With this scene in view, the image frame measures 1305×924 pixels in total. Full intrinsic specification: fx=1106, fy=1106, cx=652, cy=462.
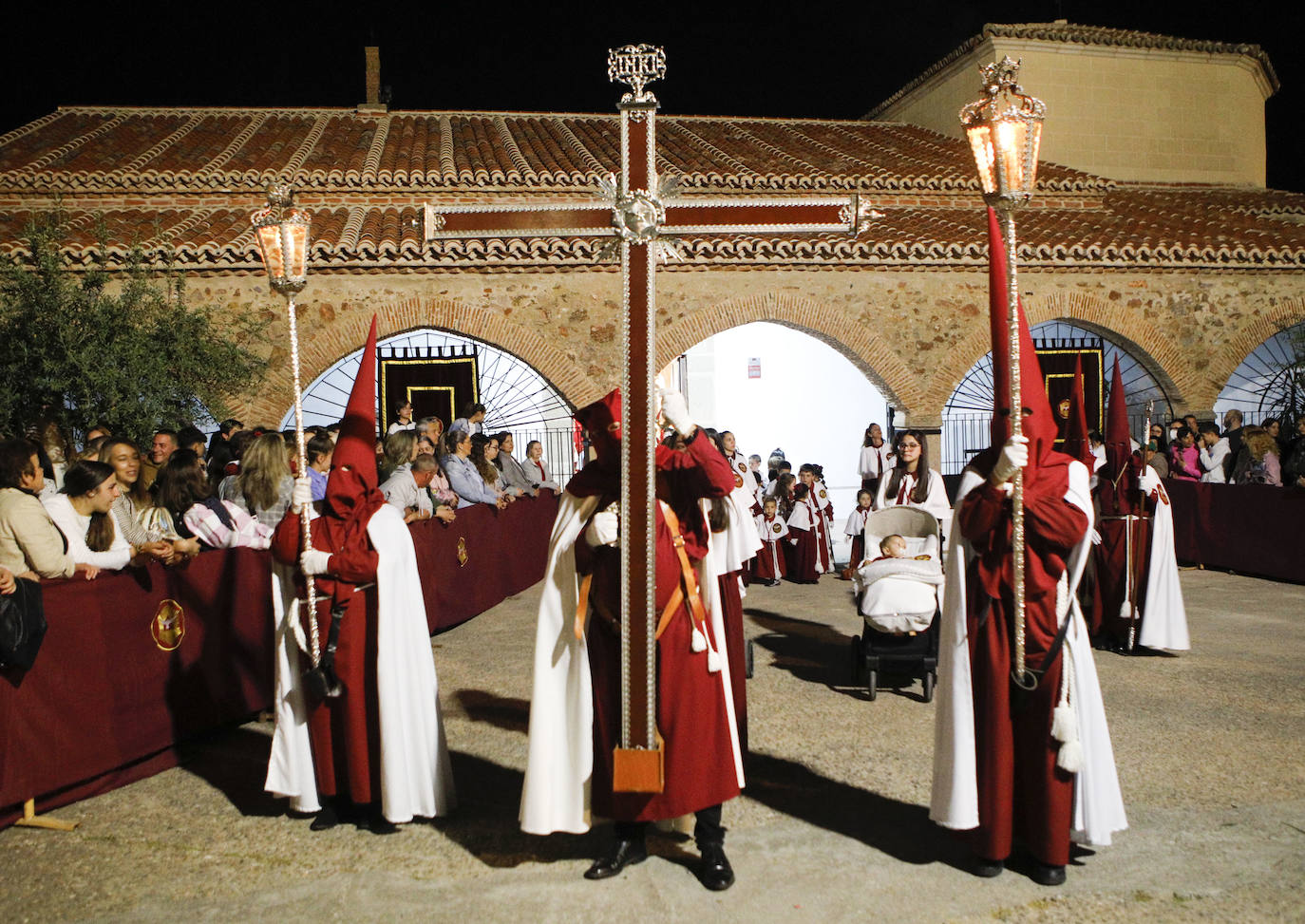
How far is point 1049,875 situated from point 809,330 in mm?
12339

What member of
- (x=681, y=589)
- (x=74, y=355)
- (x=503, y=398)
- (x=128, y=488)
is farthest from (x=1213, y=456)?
(x=74, y=355)

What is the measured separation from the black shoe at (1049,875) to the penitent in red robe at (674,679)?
1.19 m

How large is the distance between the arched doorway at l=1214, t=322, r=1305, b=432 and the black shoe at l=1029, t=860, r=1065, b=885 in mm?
14848

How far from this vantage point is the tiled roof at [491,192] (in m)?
15.1

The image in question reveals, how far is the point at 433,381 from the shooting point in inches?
625

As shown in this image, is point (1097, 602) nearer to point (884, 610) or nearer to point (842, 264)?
point (884, 610)

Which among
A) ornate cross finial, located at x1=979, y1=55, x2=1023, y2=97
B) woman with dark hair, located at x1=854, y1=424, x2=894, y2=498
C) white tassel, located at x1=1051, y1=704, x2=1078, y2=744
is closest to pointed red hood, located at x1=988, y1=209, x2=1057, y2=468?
ornate cross finial, located at x1=979, y1=55, x2=1023, y2=97

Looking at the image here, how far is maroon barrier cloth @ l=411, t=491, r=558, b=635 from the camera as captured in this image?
9367mm

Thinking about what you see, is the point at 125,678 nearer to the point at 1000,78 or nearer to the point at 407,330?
the point at 1000,78

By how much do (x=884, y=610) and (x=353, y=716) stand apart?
3.59m

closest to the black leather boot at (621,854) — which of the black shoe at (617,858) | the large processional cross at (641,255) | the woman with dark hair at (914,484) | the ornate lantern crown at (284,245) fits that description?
the black shoe at (617,858)

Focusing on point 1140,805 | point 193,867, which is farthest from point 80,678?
point 1140,805

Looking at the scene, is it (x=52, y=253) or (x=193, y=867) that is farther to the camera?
(x=52, y=253)

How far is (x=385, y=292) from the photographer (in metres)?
14.9
